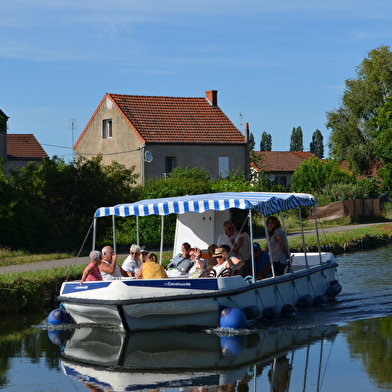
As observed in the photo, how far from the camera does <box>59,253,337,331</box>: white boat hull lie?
1397cm

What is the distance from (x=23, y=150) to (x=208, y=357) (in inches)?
2323

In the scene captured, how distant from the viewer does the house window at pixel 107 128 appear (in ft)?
172

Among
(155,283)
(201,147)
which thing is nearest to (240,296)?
(155,283)

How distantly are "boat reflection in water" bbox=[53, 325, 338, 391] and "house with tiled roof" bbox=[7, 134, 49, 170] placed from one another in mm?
53583

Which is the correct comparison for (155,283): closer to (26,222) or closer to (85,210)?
(26,222)

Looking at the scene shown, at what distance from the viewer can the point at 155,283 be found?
14062 millimetres

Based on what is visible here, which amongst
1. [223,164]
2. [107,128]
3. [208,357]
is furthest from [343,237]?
[107,128]

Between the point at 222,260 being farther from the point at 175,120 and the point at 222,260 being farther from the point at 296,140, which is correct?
the point at 296,140

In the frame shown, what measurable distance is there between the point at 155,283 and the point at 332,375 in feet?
13.8

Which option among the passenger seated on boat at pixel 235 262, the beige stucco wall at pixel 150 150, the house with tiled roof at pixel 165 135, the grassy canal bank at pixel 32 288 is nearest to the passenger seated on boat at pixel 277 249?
the passenger seated on boat at pixel 235 262

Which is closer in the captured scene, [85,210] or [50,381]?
[50,381]

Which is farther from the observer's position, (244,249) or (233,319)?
(244,249)

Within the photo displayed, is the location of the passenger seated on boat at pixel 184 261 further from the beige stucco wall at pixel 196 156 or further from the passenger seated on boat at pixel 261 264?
the beige stucco wall at pixel 196 156

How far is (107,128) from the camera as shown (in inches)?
2074
